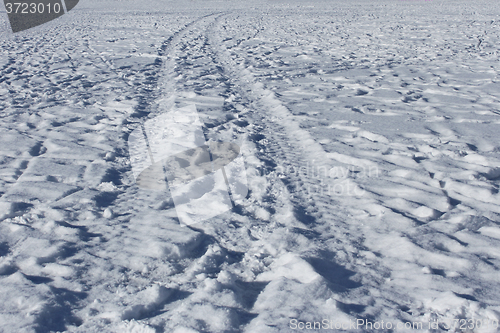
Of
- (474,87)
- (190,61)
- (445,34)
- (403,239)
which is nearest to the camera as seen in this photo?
(403,239)

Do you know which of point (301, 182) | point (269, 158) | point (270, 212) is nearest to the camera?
point (270, 212)

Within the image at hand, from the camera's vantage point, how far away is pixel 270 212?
98.8 inches

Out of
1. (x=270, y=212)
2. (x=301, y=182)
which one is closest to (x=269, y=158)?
(x=301, y=182)

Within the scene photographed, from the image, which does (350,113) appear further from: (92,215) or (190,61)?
(190,61)

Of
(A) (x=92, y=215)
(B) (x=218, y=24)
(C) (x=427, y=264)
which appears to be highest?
(B) (x=218, y=24)

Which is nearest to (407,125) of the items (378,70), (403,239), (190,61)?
(403,239)

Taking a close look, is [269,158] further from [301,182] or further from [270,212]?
[270,212]

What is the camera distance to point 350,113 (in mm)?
4355

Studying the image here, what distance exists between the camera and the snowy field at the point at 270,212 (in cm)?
173

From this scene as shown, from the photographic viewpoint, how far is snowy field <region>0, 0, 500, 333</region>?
1.73 metres

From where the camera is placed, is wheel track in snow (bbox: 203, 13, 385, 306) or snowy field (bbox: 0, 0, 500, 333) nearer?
snowy field (bbox: 0, 0, 500, 333)

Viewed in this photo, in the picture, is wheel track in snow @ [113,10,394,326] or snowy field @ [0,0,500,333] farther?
wheel track in snow @ [113,10,394,326]

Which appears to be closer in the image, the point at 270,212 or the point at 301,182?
the point at 270,212

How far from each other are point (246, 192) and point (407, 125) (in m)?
2.14
